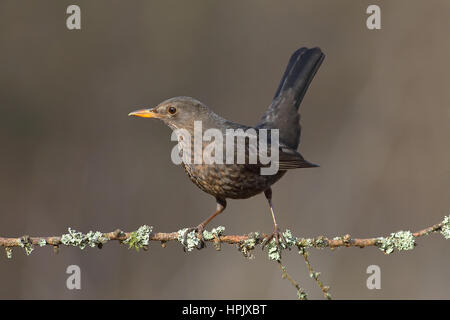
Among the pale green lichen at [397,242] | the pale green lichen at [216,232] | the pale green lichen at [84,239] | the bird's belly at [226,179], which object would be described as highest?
the bird's belly at [226,179]

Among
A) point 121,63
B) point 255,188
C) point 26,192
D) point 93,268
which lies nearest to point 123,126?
point 121,63

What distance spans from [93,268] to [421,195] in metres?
4.50

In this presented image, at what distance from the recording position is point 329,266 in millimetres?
7402

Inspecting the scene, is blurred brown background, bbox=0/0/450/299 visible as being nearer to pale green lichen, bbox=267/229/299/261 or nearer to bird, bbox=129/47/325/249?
bird, bbox=129/47/325/249

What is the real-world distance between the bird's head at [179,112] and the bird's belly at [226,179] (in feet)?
1.44

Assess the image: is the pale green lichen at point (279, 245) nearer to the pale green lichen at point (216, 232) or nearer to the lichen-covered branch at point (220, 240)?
the lichen-covered branch at point (220, 240)

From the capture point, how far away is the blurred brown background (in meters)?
7.59

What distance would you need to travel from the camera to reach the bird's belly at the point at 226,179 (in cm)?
476

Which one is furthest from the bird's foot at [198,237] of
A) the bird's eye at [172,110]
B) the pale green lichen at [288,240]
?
the bird's eye at [172,110]

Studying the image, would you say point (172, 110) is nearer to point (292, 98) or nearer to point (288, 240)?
point (292, 98)

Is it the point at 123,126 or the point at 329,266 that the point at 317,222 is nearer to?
the point at 329,266

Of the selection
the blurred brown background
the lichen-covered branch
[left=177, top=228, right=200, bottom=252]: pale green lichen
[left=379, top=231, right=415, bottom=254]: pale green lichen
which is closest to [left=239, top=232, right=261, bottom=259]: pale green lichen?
the lichen-covered branch

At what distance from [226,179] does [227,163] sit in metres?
0.13

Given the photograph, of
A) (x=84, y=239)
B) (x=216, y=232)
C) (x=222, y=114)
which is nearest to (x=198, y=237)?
(x=216, y=232)
